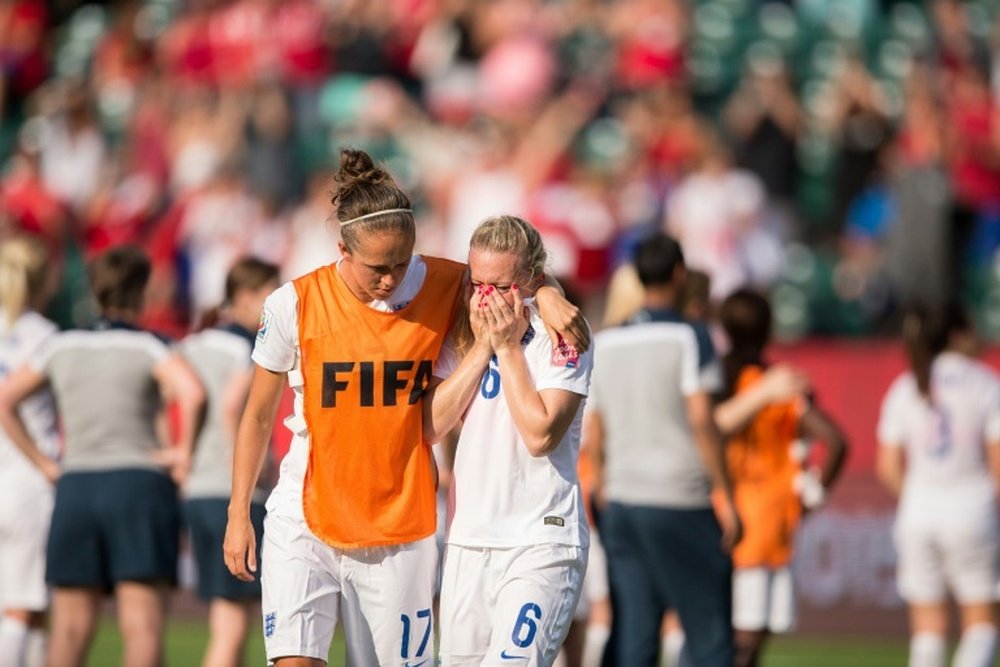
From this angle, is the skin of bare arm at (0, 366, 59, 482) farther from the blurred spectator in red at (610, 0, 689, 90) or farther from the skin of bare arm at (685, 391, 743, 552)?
the blurred spectator in red at (610, 0, 689, 90)

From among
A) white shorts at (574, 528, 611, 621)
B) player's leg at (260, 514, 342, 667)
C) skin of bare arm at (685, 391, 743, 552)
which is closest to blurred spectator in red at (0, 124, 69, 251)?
white shorts at (574, 528, 611, 621)

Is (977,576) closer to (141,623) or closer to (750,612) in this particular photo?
(750,612)

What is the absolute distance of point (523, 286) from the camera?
6.82 meters

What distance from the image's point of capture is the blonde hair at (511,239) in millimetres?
6738

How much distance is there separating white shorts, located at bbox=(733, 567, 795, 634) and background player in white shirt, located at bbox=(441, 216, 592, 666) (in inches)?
133

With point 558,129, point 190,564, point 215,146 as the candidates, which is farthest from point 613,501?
point 215,146

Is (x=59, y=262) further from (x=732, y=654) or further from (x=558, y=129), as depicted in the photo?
(x=732, y=654)

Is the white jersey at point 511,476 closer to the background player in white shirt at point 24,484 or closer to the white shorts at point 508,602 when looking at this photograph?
the white shorts at point 508,602

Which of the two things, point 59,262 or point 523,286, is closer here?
point 523,286

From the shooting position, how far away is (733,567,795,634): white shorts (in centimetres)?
1011

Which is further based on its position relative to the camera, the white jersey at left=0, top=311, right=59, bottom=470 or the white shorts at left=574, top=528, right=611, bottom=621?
the white shorts at left=574, top=528, right=611, bottom=621

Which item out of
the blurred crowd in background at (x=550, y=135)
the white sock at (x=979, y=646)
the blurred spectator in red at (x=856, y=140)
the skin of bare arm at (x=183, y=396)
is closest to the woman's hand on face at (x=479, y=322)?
the skin of bare arm at (x=183, y=396)

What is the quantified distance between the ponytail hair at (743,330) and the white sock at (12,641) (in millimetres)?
3932

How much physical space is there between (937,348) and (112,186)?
33.0 ft
